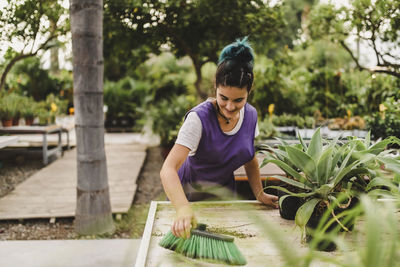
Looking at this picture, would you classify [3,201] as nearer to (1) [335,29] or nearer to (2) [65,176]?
(2) [65,176]

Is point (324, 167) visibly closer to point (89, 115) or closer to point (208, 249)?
point (208, 249)

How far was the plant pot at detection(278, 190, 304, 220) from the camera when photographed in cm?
132

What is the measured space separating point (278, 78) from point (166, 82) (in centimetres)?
312

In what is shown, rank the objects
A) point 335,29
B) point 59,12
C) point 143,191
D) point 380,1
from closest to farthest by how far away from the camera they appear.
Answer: point 380,1, point 59,12, point 335,29, point 143,191

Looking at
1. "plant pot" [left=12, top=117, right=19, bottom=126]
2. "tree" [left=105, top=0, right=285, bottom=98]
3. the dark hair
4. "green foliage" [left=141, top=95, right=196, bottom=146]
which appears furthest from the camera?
"green foliage" [left=141, top=95, right=196, bottom=146]

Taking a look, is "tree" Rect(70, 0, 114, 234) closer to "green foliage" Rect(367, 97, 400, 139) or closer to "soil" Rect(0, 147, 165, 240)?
"soil" Rect(0, 147, 165, 240)

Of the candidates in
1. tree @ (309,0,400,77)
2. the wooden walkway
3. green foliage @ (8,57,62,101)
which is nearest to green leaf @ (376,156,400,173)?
tree @ (309,0,400,77)

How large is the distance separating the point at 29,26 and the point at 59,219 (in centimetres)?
186

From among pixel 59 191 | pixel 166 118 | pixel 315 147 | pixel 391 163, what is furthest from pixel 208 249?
pixel 166 118

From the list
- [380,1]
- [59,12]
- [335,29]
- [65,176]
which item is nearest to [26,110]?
[65,176]

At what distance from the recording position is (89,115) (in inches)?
121

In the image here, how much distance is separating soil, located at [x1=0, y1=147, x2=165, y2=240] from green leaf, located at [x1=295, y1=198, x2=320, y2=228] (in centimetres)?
77

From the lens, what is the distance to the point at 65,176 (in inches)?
200

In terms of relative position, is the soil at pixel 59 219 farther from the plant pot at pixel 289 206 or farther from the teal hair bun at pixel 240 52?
the teal hair bun at pixel 240 52
